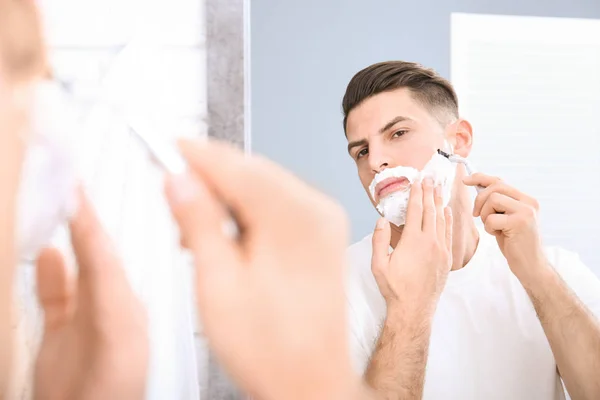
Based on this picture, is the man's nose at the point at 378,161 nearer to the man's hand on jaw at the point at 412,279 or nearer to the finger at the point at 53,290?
the man's hand on jaw at the point at 412,279

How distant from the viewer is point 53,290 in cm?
30

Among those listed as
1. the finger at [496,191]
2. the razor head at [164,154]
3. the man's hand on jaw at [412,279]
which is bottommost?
the man's hand on jaw at [412,279]

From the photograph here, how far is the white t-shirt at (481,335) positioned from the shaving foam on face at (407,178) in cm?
14

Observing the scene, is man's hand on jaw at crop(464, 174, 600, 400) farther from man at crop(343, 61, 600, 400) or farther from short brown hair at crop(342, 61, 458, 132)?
short brown hair at crop(342, 61, 458, 132)

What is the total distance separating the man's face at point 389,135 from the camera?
2.75ft

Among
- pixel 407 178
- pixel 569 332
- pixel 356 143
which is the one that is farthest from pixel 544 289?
pixel 356 143

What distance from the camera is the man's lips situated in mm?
792

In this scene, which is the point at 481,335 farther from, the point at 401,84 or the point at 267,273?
the point at 267,273

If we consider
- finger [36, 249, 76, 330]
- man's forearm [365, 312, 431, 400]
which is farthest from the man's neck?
finger [36, 249, 76, 330]

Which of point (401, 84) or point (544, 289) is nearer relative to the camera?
point (544, 289)

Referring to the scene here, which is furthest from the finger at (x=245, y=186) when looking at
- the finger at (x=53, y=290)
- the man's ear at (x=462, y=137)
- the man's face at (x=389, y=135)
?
the man's ear at (x=462, y=137)

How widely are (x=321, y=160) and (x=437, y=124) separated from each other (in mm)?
231

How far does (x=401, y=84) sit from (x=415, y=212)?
11.8 inches

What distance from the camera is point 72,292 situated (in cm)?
30
